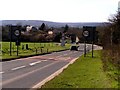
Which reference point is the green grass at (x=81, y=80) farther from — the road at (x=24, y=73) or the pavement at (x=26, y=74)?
the road at (x=24, y=73)

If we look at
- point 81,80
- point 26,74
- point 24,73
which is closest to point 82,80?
point 81,80

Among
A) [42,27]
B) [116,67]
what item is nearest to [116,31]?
[116,67]

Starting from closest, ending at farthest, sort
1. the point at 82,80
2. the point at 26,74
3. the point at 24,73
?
the point at 82,80 → the point at 26,74 → the point at 24,73

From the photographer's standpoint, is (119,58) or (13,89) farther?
(119,58)

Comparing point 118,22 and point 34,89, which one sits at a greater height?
point 118,22

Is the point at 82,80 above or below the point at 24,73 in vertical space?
above

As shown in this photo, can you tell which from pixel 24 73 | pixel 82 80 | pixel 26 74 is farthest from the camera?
pixel 24 73

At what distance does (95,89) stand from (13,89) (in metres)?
3.67

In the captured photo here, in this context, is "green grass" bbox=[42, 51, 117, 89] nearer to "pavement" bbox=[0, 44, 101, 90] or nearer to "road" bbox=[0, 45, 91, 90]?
"pavement" bbox=[0, 44, 101, 90]

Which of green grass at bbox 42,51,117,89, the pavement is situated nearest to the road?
the pavement

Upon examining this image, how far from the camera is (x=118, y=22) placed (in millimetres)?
40094

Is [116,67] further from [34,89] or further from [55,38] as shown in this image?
[55,38]

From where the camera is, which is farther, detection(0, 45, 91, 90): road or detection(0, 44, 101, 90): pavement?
detection(0, 45, 91, 90): road

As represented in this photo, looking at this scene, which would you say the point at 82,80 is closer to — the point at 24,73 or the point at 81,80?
the point at 81,80
